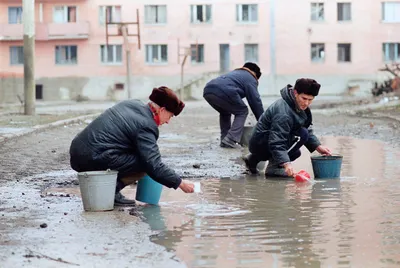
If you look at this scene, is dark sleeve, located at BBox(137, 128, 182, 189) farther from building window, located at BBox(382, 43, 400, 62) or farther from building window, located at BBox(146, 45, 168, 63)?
building window, located at BBox(382, 43, 400, 62)

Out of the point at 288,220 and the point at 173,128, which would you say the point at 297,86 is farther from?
the point at 173,128

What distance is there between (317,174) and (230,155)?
3204 millimetres

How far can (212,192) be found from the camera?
966 centimetres

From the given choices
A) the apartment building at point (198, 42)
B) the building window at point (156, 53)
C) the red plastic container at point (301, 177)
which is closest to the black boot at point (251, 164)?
the red plastic container at point (301, 177)

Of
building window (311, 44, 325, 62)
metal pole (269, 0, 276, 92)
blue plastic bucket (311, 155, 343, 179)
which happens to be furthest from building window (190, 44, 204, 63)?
blue plastic bucket (311, 155, 343, 179)

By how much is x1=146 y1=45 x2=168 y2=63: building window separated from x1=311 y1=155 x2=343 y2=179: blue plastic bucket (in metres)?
52.1

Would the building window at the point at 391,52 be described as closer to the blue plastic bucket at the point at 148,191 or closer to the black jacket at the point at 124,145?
the blue plastic bucket at the point at 148,191

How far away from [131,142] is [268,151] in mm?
3010

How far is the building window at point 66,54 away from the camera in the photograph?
63094 mm

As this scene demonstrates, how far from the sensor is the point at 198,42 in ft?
203

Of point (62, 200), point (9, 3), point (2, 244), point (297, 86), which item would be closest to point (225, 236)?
point (2, 244)

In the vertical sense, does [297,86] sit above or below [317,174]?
above

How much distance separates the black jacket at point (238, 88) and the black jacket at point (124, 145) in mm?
5802

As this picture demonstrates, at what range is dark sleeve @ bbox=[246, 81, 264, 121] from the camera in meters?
14.0
